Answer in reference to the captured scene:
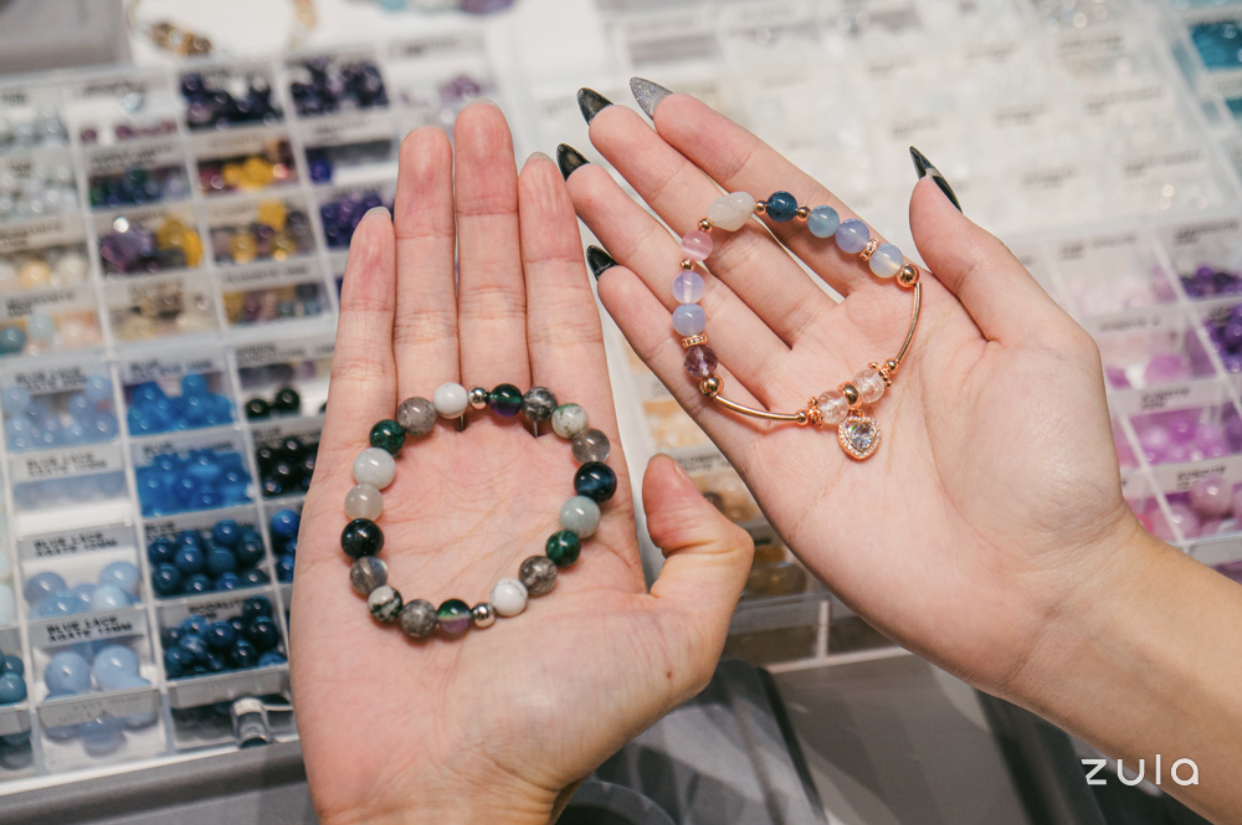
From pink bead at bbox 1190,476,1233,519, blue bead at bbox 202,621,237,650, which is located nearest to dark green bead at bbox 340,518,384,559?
blue bead at bbox 202,621,237,650

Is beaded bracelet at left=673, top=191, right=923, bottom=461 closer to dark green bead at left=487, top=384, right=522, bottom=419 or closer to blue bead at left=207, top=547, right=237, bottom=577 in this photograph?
dark green bead at left=487, top=384, right=522, bottom=419

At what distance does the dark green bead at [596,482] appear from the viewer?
4.85 feet

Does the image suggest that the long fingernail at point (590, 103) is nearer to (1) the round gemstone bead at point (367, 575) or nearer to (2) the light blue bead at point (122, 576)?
(1) the round gemstone bead at point (367, 575)

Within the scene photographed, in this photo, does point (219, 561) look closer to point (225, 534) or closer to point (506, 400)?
point (225, 534)

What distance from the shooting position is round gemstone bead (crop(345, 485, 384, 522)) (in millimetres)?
1432

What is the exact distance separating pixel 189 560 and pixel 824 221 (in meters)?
1.33

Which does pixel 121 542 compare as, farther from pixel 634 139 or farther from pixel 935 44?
pixel 935 44

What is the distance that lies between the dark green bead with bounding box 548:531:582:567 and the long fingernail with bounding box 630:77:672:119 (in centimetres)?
78

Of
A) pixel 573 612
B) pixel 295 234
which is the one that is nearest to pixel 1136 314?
pixel 573 612

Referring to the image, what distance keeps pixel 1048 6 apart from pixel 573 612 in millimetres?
2292

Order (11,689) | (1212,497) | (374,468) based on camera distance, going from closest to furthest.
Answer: (374,468) < (11,689) < (1212,497)

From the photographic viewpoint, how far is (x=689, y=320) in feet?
5.24

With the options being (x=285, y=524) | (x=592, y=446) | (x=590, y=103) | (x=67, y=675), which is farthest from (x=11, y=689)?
(x=590, y=103)

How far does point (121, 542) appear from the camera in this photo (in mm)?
1885
